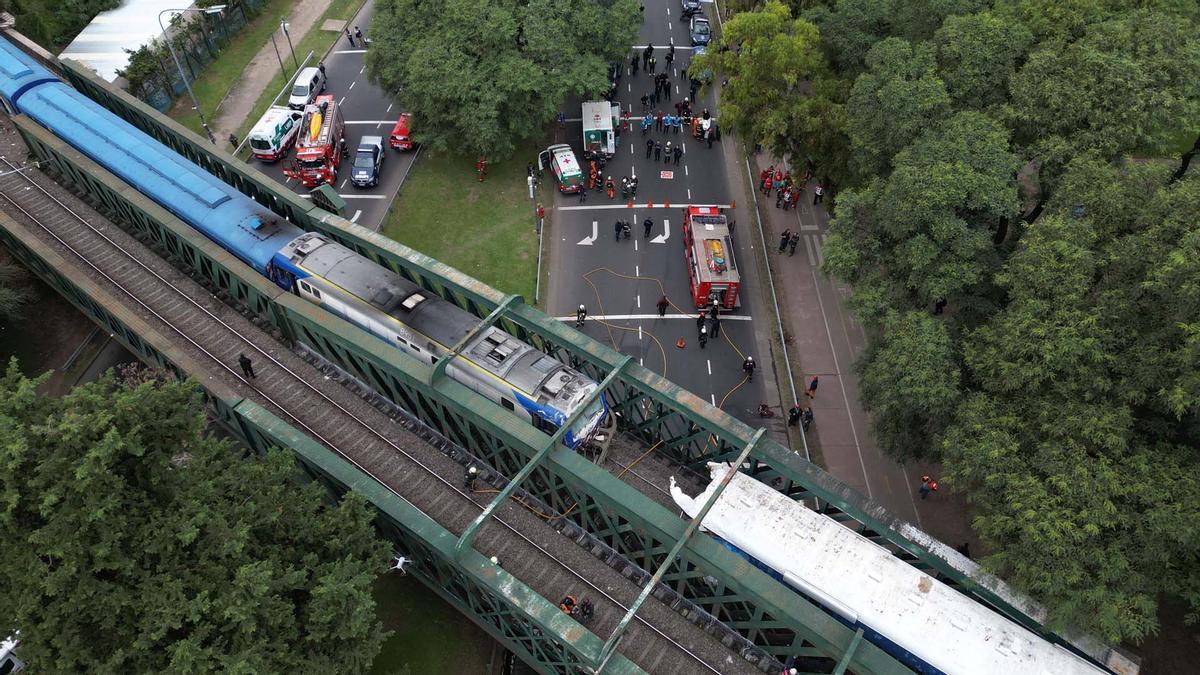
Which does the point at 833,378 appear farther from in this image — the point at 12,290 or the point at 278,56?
the point at 278,56

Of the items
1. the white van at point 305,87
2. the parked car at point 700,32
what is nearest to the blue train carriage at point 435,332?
the white van at point 305,87

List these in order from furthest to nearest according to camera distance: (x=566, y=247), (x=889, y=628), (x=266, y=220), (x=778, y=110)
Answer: (x=566, y=247), (x=778, y=110), (x=266, y=220), (x=889, y=628)

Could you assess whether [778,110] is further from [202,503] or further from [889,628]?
[202,503]

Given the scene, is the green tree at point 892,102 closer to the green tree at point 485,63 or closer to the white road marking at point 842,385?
the white road marking at point 842,385

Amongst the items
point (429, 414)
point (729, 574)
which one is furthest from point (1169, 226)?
point (429, 414)

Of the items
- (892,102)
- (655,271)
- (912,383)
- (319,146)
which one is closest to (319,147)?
(319,146)

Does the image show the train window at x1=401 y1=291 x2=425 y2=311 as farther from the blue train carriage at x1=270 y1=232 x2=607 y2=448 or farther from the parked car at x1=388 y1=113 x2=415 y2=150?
the parked car at x1=388 y1=113 x2=415 y2=150
